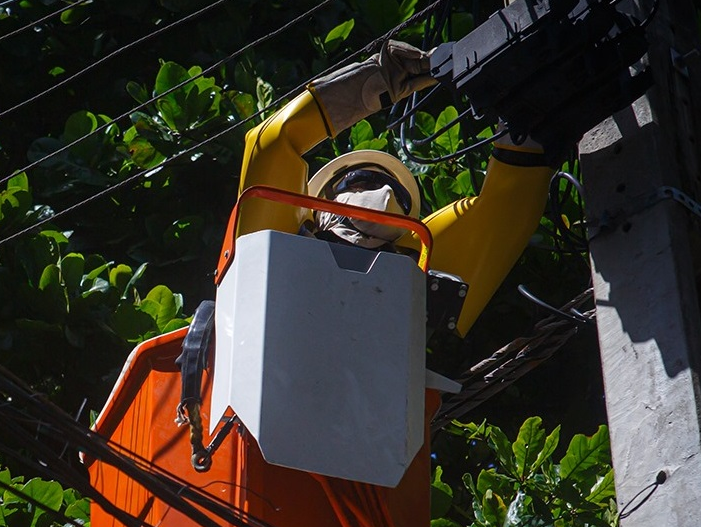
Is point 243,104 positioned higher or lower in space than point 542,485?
higher

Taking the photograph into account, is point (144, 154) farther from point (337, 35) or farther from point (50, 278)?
point (337, 35)

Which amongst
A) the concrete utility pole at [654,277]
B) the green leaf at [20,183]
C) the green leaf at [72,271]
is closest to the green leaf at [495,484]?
the green leaf at [72,271]

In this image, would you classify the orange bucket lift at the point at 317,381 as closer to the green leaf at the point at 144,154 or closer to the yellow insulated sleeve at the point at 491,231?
the yellow insulated sleeve at the point at 491,231

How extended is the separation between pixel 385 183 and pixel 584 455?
1.40m

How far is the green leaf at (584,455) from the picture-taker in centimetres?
650

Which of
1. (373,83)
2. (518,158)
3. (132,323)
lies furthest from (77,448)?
(132,323)

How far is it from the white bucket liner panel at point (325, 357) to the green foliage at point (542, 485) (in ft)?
6.35

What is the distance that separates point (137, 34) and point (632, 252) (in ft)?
15.1

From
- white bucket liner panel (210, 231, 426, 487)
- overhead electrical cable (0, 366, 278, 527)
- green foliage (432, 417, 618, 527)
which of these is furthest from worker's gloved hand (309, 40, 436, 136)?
overhead electrical cable (0, 366, 278, 527)

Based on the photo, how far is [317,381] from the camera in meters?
4.44

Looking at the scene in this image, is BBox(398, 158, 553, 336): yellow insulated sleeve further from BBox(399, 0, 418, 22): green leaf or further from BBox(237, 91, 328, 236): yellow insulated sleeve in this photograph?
BBox(399, 0, 418, 22): green leaf

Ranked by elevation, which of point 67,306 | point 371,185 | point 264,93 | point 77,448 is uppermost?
point 264,93

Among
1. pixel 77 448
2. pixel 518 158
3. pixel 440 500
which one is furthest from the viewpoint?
pixel 440 500

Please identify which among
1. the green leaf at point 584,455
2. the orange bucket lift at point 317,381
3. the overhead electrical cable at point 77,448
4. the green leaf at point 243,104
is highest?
the green leaf at point 243,104
